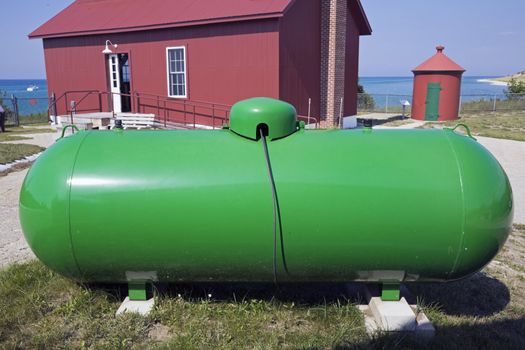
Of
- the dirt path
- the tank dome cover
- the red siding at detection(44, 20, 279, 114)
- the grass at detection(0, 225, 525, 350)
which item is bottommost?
the dirt path

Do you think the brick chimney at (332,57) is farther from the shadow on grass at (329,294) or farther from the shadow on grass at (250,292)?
the shadow on grass at (250,292)

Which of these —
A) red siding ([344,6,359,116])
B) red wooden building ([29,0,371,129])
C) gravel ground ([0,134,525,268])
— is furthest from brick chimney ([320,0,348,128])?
gravel ground ([0,134,525,268])

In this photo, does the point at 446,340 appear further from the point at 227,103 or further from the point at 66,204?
the point at 227,103

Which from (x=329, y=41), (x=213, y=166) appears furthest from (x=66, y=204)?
(x=329, y=41)

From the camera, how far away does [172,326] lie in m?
3.51

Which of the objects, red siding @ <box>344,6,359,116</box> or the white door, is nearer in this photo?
the white door

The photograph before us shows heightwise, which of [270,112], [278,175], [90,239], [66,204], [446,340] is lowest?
[446,340]

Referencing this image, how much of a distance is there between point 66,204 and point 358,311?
2.41 meters

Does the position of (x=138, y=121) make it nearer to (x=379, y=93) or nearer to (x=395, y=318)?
(x=395, y=318)

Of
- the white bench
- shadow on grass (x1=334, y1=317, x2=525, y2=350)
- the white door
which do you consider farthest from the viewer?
the white door

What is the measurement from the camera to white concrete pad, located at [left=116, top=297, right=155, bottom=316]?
360 centimetres

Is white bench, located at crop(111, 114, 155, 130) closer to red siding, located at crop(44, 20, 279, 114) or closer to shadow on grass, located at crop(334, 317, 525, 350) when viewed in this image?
red siding, located at crop(44, 20, 279, 114)

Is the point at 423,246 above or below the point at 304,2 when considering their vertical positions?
below

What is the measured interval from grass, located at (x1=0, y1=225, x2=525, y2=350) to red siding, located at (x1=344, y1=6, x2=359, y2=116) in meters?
13.4
